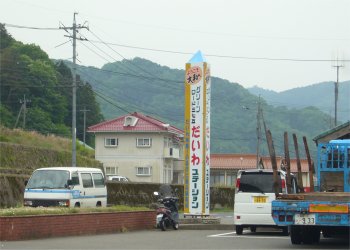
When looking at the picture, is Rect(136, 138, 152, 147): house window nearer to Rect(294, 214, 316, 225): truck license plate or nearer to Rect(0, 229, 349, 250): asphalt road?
Rect(0, 229, 349, 250): asphalt road

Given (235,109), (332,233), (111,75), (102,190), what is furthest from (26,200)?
(111,75)

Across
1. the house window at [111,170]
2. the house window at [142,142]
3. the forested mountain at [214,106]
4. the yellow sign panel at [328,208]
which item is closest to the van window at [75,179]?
the yellow sign panel at [328,208]

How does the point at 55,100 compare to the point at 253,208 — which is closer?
the point at 253,208

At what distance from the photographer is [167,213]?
21.3 metres

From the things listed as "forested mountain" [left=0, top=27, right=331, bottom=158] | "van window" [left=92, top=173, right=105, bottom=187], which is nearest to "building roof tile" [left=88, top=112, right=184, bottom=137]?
"forested mountain" [left=0, top=27, right=331, bottom=158]

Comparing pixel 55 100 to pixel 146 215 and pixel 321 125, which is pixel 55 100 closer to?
pixel 321 125

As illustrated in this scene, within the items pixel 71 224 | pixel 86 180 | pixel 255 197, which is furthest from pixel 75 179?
pixel 255 197

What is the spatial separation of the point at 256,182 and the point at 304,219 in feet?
17.2

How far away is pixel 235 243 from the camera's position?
1662 centimetres

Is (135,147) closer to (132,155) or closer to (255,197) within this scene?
(132,155)

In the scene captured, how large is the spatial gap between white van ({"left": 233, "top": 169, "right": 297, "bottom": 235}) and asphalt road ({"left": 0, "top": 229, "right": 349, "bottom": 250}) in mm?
461

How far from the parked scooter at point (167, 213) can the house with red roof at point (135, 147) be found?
46716 mm

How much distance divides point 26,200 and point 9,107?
58862 mm

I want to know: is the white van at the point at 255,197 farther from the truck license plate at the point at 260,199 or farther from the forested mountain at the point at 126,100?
the forested mountain at the point at 126,100
